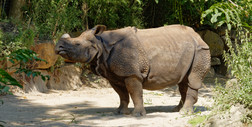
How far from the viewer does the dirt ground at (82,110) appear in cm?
625

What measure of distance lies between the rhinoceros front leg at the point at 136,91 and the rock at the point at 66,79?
4.92 metres

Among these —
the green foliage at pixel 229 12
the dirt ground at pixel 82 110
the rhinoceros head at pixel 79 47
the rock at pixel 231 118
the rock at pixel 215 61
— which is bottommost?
the rock at pixel 215 61

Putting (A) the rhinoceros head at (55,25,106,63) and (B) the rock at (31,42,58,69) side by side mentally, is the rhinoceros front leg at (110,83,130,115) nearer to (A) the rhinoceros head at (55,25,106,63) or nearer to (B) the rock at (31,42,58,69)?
(A) the rhinoceros head at (55,25,106,63)

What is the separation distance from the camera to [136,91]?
6.83 metres

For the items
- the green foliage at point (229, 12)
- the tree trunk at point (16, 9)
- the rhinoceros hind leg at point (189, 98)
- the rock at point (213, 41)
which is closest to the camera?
the green foliage at point (229, 12)

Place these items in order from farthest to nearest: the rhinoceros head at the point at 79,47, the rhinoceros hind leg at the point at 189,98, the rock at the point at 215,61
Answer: the rock at the point at 215,61 → the rhinoceros hind leg at the point at 189,98 → the rhinoceros head at the point at 79,47

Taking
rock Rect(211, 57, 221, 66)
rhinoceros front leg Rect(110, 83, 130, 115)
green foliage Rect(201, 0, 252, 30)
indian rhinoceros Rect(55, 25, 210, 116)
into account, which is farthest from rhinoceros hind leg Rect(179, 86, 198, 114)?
rock Rect(211, 57, 221, 66)

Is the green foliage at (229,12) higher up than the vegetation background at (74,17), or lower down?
higher up

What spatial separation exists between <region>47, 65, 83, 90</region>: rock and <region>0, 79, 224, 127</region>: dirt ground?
1.34 ft

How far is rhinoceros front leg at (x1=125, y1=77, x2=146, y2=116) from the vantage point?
267 inches

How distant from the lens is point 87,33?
6.90 metres

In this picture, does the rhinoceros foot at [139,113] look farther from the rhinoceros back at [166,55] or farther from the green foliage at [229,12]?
the green foliage at [229,12]

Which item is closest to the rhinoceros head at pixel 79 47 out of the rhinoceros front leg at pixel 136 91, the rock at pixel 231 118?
the rhinoceros front leg at pixel 136 91

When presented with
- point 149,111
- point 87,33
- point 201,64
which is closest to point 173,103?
point 149,111
